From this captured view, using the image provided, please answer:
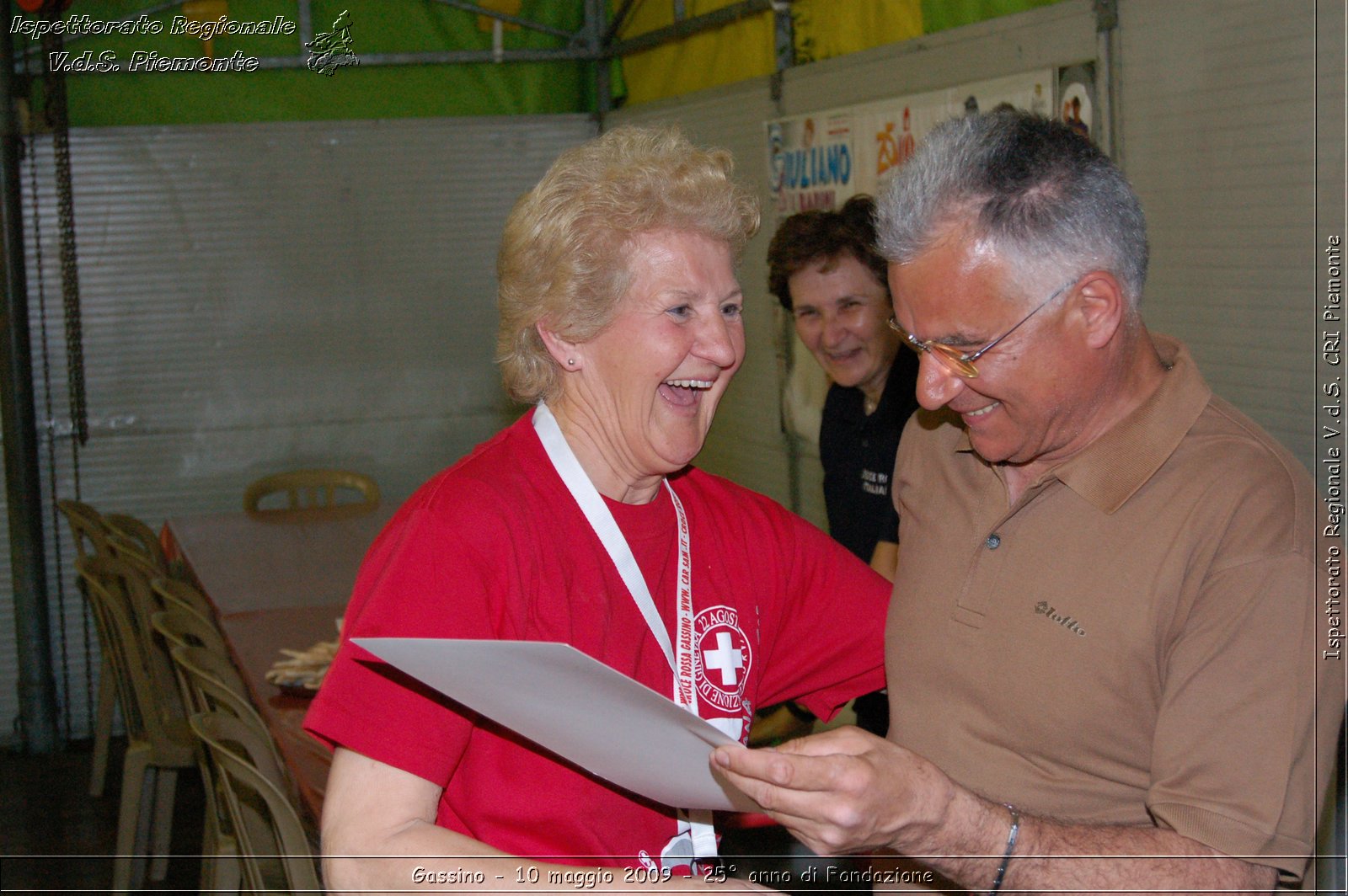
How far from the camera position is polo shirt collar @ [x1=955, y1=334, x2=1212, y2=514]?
1.47 metres

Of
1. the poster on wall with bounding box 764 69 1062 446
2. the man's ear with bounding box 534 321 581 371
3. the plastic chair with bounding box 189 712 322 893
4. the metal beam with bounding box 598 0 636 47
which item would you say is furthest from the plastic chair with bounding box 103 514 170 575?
the man's ear with bounding box 534 321 581 371

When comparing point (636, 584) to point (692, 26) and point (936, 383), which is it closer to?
point (936, 383)

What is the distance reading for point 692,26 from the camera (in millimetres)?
5793

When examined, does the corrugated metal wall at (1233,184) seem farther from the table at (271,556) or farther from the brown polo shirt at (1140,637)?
the table at (271,556)

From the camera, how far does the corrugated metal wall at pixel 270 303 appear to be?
644cm

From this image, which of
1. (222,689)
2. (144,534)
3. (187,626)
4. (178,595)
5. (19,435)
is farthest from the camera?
(19,435)

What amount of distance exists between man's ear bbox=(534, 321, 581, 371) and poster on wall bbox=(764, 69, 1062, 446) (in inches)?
76.0

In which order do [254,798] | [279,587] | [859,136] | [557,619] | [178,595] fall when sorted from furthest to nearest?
1. [859,136]
2. [279,587]
3. [178,595]
4. [254,798]
5. [557,619]

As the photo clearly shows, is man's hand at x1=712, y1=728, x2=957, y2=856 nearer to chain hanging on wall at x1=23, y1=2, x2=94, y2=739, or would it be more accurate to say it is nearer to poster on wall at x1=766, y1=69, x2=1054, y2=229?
poster on wall at x1=766, y1=69, x2=1054, y2=229

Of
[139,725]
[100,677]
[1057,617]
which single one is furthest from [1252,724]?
[100,677]

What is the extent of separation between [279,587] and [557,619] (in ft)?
10.1

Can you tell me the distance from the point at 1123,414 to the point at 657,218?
2.17ft

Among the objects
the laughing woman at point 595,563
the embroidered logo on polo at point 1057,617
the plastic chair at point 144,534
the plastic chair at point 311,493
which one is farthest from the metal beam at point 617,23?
the embroidered logo on polo at point 1057,617

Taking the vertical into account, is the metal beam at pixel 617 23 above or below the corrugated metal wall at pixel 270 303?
above
